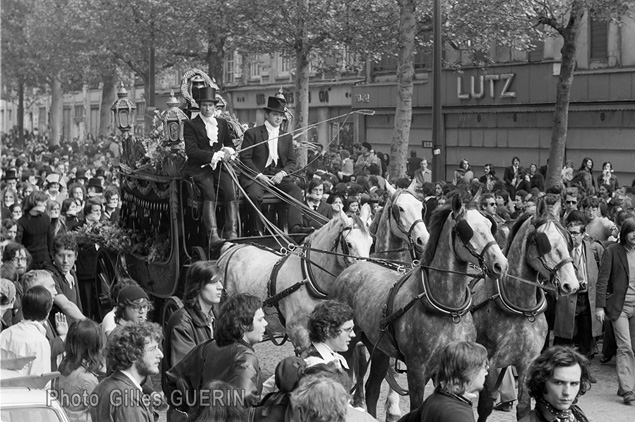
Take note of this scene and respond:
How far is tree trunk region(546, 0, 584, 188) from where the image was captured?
23.8 metres

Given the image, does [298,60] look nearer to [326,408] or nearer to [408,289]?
[408,289]

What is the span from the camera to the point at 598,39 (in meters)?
31.9

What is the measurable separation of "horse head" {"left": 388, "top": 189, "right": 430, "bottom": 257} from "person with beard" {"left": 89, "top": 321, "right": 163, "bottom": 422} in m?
5.00

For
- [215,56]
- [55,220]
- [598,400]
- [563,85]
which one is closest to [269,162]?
[55,220]

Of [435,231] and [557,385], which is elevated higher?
[435,231]

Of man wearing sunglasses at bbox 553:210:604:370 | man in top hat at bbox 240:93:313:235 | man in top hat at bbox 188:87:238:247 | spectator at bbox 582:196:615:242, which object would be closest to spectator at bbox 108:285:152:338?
man in top hat at bbox 188:87:238:247

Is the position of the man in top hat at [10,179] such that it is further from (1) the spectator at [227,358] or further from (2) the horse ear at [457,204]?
(1) the spectator at [227,358]

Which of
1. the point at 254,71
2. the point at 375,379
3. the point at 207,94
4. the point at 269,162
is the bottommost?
the point at 375,379

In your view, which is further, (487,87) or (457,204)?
(487,87)

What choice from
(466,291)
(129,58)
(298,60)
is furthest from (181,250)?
(129,58)

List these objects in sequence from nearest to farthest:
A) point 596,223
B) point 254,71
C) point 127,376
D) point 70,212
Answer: point 127,376
point 596,223
point 70,212
point 254,71

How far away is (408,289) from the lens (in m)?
9.84

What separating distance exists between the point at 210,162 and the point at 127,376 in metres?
6.71

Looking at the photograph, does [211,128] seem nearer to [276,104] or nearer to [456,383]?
[276,104]
